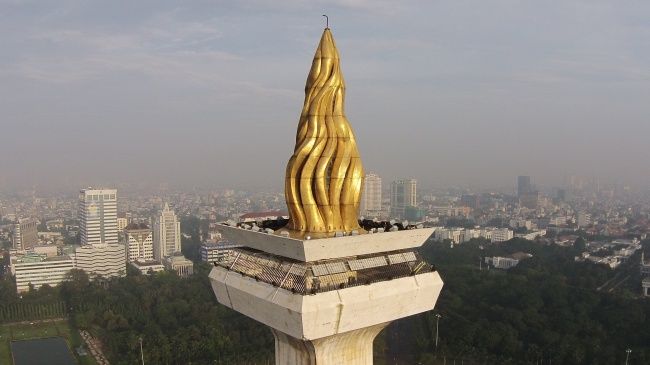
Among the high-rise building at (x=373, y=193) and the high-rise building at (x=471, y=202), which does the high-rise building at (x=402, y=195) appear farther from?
the high-rise building at (x=471, y=202)

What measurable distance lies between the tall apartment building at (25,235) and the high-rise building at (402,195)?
2850 inches

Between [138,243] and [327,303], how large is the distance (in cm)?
7501

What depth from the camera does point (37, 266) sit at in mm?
60688

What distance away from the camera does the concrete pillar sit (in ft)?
34.7

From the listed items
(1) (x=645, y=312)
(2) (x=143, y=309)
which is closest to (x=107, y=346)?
(2) (x=143, y=309)

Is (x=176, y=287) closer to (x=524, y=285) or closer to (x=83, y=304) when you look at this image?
(x=83, y=304)

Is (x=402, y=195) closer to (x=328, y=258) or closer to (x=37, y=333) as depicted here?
(x=37, y=333)

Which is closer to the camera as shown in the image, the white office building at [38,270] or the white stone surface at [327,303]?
the white stone surface at [327,303]

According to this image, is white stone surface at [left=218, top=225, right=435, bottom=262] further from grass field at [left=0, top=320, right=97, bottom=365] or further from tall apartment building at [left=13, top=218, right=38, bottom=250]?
tall apartment building at [left=13, top=218, right=38, bottom=250]

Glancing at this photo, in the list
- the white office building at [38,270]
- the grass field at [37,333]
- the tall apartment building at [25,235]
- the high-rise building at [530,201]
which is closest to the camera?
the grass field at [37,333]

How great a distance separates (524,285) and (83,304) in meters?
37.1

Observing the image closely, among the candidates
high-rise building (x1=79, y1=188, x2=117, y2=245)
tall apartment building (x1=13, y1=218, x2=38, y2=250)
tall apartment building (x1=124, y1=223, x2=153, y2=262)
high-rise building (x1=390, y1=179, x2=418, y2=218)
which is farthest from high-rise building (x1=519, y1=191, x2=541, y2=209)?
tall apartment building (x1=13, y1=218, x2=38, y2=250)

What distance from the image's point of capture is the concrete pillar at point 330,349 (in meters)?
10.6

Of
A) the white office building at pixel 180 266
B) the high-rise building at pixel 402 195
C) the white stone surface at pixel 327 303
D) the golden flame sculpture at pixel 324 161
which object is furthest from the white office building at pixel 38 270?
the high-rise building at pixel 402 195
